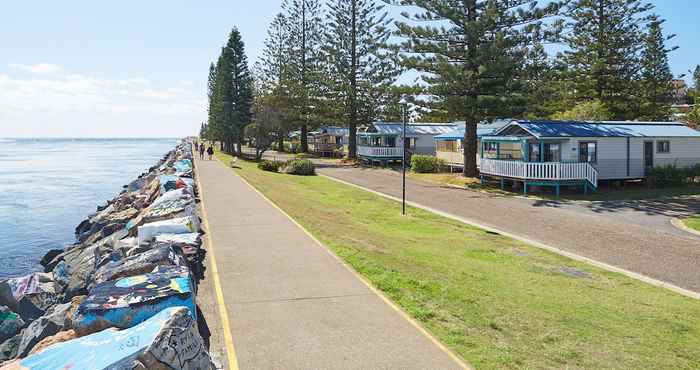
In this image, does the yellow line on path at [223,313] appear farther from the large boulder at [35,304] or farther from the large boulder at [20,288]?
the large boulder at [20,288]

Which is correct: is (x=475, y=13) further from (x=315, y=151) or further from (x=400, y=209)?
(x=315, y=151)

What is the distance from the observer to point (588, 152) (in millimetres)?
27281

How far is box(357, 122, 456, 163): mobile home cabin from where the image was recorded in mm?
46656

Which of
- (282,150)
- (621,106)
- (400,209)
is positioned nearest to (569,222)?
(400,209)

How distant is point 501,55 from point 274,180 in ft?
48.3

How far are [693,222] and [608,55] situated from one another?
29.4 m

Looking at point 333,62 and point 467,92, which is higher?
point 333,62

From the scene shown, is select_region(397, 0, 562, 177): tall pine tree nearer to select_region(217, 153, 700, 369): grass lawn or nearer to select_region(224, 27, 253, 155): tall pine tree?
select_region(217, 153, 700, 369): grass lawn

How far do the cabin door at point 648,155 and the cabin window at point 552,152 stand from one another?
15.8 feet

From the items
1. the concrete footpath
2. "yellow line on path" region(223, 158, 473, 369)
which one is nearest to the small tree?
"yellow line on path" region(223, 158, 473, 369)

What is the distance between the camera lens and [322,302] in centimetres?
882

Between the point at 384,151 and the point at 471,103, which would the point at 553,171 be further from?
the point at 384,151

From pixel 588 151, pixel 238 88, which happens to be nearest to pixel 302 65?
pixel 238 88

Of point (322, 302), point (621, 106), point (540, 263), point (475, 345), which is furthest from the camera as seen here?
point (621, 106)
